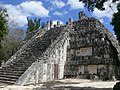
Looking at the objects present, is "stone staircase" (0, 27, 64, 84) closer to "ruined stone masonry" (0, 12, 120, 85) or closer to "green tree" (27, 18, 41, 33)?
"ruined stone masonry" (0, 12, 120, 85)

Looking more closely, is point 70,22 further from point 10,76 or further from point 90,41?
point 10,76

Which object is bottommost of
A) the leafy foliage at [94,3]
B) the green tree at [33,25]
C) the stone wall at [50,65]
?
the stone wall at [50,65]

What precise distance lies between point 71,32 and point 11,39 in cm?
Answer: 1569

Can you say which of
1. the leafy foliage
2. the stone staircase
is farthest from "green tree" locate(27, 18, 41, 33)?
the leafy foliage

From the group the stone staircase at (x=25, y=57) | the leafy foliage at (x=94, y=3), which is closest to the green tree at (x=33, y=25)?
the stone staircase at (x=25, y=57)

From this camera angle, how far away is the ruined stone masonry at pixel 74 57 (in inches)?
670

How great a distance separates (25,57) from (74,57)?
13.7 ft

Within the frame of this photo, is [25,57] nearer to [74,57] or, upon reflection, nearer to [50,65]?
[50,65]

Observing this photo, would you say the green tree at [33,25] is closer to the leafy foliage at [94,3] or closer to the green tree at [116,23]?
the green tree at [116,23]

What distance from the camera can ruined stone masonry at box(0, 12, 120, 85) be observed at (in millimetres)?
17017

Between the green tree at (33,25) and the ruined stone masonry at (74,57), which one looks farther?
the green tree at (33,25)

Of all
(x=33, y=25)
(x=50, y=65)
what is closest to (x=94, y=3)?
(x=50, y=65)

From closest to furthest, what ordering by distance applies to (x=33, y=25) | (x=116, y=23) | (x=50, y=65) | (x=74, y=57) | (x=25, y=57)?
(x=50, y=65), (x=74, y=57), (x=25, y=57), (x=116, y=23), (x=33, y=25)

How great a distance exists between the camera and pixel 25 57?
19.8 metres
